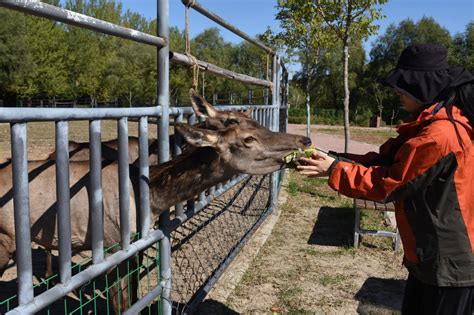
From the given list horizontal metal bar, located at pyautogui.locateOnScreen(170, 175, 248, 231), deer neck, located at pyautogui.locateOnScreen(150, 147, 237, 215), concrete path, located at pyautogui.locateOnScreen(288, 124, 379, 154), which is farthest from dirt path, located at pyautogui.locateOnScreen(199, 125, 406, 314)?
concrete path, located at pyautogui.locateOnScreen(288, 124, 379, 154)

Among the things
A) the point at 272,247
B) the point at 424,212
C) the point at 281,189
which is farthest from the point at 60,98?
the point at 424,212

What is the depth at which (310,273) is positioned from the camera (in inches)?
220

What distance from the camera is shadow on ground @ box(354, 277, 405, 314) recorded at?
184 inches

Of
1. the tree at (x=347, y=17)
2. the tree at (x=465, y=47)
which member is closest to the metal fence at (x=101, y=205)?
the tree at (x=347, y=17)

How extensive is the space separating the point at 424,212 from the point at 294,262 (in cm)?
339

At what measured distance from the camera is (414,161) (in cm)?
254

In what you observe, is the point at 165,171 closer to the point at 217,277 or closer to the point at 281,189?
the point at 217,277

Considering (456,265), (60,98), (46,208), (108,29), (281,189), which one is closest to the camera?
→ (108,29)

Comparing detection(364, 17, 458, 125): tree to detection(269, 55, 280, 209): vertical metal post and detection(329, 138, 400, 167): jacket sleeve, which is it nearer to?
detection(269, 55, 280, 209): vertical metal post

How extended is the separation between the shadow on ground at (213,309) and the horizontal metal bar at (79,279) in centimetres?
167

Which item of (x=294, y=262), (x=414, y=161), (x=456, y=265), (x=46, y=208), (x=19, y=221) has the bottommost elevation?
(x=294, y=262)

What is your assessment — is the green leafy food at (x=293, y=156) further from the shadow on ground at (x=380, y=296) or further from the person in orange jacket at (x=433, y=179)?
the shadow on ground at (x=380, y=296)

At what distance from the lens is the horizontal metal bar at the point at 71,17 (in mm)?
1947

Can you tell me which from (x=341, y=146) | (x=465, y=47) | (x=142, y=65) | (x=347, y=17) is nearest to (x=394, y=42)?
(x=465, y=47)
